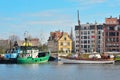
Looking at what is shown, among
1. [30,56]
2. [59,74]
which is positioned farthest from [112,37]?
[59,74]

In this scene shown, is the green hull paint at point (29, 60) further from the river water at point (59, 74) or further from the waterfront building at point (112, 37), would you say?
the waterfront building at point (112, 37)

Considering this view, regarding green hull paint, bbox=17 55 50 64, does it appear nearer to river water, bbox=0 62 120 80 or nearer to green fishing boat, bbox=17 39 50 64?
green fishing boat, bbox=17 39 50 64

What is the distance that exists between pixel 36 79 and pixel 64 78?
15.7 ft

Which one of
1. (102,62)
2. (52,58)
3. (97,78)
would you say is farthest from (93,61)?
(97,78)

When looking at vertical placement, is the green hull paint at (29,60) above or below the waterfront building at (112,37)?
below

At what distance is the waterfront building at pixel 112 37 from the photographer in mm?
193250

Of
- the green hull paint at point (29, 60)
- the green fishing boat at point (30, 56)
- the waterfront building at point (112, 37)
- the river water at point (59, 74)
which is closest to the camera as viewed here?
the river water at point (59, 74)

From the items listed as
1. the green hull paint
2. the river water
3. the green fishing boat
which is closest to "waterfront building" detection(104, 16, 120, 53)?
the green fishing boat

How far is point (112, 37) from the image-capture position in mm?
195000

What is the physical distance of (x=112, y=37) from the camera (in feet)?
640

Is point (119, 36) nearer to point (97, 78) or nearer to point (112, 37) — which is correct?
point (112, 37)

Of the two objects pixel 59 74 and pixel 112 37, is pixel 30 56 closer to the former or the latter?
pixel 59 74

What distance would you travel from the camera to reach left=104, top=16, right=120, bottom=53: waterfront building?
193250 millimetres

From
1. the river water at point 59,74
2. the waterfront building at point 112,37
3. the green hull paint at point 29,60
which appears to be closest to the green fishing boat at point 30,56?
the green hull paint at point 29,60
